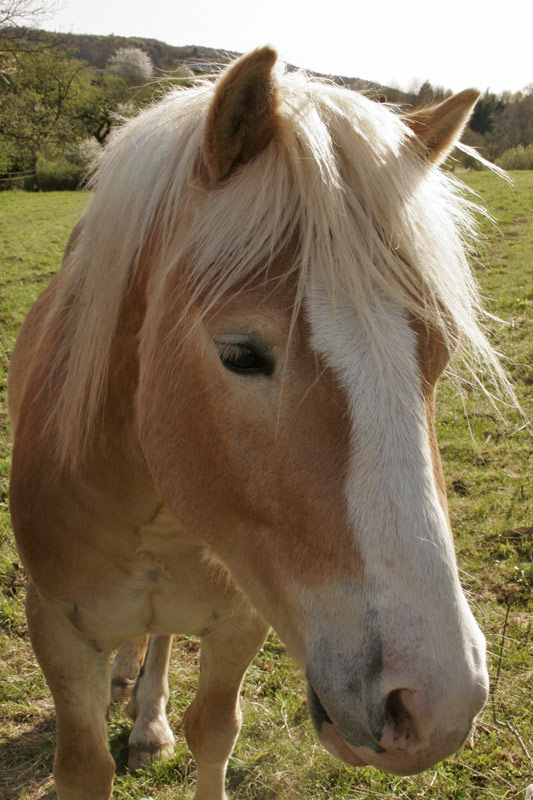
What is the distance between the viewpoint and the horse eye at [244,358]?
132 centimetres

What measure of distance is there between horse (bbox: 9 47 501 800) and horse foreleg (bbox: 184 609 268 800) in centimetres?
19

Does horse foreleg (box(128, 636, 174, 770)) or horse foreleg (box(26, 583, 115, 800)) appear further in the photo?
horse foreleg (box(128, 636, 174, 770))

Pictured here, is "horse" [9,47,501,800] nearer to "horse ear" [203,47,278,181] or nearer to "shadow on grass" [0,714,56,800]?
"horse ear" [203,47,278,181]

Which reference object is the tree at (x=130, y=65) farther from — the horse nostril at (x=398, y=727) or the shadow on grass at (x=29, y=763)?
the horse nostril at (x=398, y=727)

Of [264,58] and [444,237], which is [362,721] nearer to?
[444,237]

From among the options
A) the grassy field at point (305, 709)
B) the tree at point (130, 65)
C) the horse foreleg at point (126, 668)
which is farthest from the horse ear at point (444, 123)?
the tree at point (130, 65)

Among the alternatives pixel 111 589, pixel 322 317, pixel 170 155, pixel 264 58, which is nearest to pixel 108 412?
pixel 111 589

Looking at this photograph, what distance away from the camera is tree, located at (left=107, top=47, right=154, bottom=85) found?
1704 inches

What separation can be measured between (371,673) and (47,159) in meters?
29.5

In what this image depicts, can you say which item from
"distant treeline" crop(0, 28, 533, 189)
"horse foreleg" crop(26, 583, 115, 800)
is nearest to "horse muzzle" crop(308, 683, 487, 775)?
"horse foreleg" crop(26, 583, 115, 800)

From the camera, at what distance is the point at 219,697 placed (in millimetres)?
2469

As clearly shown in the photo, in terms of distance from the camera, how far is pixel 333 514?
1215mm

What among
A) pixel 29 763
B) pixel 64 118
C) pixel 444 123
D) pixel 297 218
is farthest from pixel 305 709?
pixel 64 118

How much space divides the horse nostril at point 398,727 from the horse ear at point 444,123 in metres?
1.41
